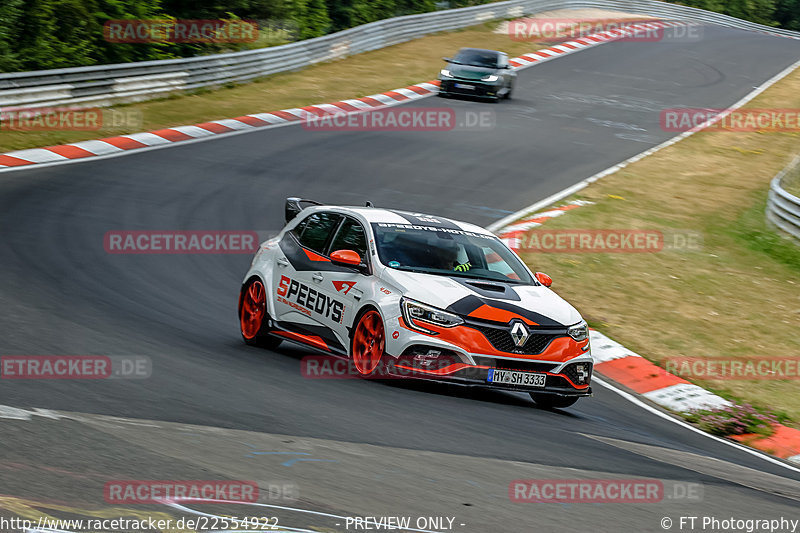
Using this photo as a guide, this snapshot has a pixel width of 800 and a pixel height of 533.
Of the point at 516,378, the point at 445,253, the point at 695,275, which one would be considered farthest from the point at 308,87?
the point at 516,378

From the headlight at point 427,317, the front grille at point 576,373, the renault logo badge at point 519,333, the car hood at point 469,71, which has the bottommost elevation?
the car hood at point 469,71

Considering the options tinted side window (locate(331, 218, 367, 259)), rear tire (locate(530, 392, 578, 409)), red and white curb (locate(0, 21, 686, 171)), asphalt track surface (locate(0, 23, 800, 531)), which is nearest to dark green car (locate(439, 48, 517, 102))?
red and white curb (locate(0, 21, 686, 171))

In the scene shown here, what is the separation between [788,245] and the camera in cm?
1809

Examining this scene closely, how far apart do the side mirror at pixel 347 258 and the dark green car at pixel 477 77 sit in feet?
68.9

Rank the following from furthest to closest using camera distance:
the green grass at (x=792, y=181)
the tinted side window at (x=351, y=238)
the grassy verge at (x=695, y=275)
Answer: the green grass at (x=792, y=181), the grassy verge at (x=695, y=275), the tinted side window at (x=351, y=238)

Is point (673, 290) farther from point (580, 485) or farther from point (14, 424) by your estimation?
point (14, 424)

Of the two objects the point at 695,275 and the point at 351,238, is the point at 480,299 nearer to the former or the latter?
the point at 351,238

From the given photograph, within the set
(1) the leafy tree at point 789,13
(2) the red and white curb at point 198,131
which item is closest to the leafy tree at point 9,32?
(2) the red and white curb at point 198,131

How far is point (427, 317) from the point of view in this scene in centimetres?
877

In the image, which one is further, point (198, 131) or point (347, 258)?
point (198, 131)

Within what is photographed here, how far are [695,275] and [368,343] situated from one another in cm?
805

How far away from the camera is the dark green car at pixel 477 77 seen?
2975cm

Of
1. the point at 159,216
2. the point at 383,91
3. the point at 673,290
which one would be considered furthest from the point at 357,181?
the point at 383,91

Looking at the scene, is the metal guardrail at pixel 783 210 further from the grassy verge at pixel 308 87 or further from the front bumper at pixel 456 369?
the grassy verge at pixel 308 87
